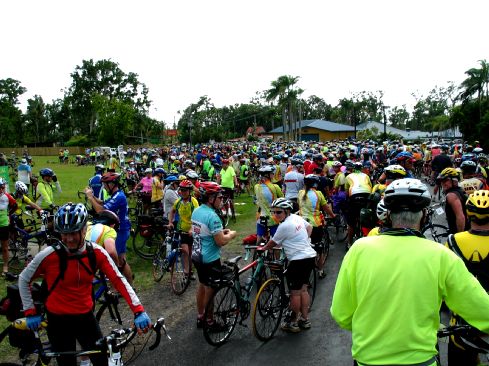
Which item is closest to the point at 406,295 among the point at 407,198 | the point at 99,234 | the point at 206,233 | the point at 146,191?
the point at 407,198

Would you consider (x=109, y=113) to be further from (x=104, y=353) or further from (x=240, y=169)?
(x=104, y=353)

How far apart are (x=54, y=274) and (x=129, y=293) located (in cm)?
63

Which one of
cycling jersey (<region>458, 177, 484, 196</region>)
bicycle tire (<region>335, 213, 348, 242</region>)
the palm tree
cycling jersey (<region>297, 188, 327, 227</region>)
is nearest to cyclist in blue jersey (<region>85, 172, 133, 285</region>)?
cycling jersey (<region>297, 188, 327, 227</region>)

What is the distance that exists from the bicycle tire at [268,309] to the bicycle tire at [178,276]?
2163 mm

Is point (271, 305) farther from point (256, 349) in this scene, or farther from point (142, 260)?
point (142, 260)

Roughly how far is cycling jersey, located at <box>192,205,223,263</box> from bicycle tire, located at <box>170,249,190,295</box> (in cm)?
211

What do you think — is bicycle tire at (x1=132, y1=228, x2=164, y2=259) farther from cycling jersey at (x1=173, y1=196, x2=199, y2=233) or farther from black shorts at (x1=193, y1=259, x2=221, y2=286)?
black shorts at (x1=193, y1=259, x2=221, y2=286)

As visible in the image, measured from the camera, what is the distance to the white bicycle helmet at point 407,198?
2516mm

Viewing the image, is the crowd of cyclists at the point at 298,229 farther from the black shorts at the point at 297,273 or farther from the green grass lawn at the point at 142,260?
the green grass lawn at the point at 142,260

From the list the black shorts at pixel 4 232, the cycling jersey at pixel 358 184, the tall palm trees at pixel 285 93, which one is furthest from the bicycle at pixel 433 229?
A: the tall palm trees at pixel 285 93

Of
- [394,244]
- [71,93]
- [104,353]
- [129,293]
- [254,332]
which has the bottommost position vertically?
[254,332]

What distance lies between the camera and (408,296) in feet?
7.47

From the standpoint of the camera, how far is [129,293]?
12.4ft

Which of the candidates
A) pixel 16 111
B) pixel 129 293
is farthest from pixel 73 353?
pixel 16 111
